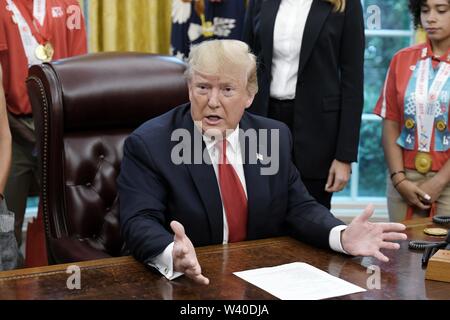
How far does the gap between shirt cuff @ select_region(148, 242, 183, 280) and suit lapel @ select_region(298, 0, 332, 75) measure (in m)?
1.37

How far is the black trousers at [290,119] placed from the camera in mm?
2963

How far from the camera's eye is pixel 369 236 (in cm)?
187

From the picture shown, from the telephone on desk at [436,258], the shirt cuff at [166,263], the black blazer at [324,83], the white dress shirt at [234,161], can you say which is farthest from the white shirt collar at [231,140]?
the black blazer at [324,83]

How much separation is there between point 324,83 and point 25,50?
1350 millimetres

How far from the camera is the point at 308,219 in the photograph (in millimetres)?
2074

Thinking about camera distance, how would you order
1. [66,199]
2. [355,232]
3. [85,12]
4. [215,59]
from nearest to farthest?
[355,232], [215,59], [66,199], [85,12]

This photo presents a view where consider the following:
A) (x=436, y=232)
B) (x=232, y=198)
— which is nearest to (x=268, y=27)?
(x=232, y=198)

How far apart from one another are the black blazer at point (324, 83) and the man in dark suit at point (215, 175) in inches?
31.8

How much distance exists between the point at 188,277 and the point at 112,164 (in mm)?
814

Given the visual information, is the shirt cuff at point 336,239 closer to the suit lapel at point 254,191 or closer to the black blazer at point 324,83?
the suit lapel at point 254,191

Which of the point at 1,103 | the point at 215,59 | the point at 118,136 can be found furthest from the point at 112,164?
the point at 215,59

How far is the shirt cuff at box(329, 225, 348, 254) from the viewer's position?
191cm

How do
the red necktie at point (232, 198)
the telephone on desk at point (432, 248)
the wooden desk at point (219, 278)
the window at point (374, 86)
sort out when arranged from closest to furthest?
the wooden desk at point (219, 278), the telephone on desk at point (432, 248), the red necktie at point (232, 198), the window at point (374, 86)
